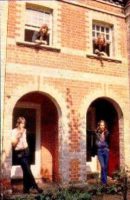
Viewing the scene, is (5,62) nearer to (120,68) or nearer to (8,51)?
(8,51)

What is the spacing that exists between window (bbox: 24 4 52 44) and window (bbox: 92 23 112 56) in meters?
1.82

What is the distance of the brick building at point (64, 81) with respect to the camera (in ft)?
36.6

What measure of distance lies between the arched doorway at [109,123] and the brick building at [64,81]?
0.12 feet

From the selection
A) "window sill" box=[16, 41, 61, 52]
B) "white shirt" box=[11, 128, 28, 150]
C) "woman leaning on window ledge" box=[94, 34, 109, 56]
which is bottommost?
"white shirt" box=[11, 128, 28, 150]

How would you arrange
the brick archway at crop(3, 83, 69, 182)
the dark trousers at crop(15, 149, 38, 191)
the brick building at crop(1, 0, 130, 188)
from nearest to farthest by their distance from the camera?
the dark trousers at crop(15, 149, 38, 191), the brick archway at crop(3, 83, 69, 182), the brick building at crop(1, 0, 130, 188)

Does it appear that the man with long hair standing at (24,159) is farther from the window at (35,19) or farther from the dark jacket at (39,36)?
the window at (35,19)

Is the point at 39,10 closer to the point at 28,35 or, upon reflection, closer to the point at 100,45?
the point at 28,35

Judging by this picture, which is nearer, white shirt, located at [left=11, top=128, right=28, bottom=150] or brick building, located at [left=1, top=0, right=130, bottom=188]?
white shirt, located at [left=11, top=128, right=28, bottom=150]

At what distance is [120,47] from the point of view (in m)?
13.3

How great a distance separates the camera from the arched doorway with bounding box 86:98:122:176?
43.2 ft

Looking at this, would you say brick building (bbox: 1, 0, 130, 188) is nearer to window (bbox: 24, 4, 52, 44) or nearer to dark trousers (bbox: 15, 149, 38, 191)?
window (bbox: 24, 4, 52, 44)

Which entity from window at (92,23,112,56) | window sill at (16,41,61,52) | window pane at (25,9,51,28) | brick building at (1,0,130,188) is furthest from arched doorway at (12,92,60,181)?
window at (92,23,112,56)

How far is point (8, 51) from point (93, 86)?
3.31 metres

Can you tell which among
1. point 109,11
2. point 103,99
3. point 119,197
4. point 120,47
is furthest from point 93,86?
point 119,197
